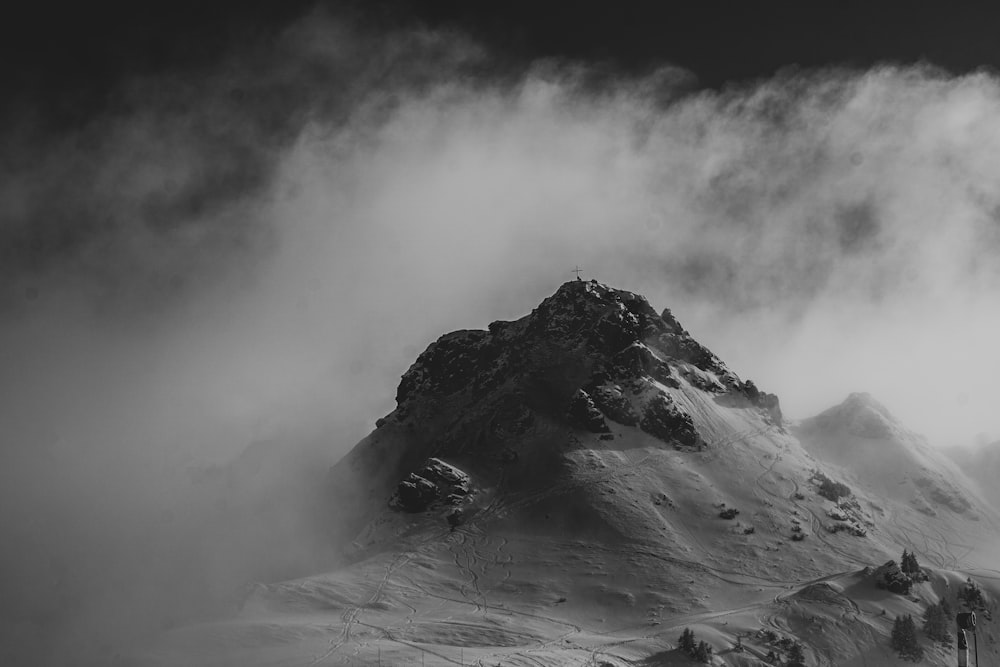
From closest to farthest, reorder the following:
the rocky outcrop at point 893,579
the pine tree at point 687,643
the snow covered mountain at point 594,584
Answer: the pine tree at point 687,643 → the snow covered mountain at point 594,584 → the rocky outcrop at point 893,579

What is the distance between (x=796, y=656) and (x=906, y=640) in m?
18.7

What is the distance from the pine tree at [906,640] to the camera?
127m

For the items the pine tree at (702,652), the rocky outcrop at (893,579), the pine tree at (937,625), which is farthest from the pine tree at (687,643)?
the rocky outcrop at (893,579)

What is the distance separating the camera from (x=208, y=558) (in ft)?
643

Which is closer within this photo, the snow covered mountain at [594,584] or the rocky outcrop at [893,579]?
the snow covered mountain at [594,584]

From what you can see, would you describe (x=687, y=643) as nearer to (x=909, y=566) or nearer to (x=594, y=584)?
(x=594, y=584)

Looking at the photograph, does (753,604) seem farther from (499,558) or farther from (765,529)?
(499,558)

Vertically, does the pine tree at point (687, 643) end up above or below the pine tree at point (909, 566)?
below

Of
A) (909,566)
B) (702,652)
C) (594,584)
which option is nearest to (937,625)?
(909,566)

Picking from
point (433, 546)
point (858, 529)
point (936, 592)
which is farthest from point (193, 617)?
point (858, 529)

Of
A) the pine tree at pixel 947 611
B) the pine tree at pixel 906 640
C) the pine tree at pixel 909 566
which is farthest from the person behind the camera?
the pine tree at pixel 909 566

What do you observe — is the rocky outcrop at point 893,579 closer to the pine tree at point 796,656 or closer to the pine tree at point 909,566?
the pine tree at point 909,566

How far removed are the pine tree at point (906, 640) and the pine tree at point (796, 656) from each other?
51.0 ft

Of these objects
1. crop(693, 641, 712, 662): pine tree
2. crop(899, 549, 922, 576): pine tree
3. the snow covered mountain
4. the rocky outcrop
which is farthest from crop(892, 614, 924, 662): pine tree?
crop(693, 641, 712, 662): pine tree
